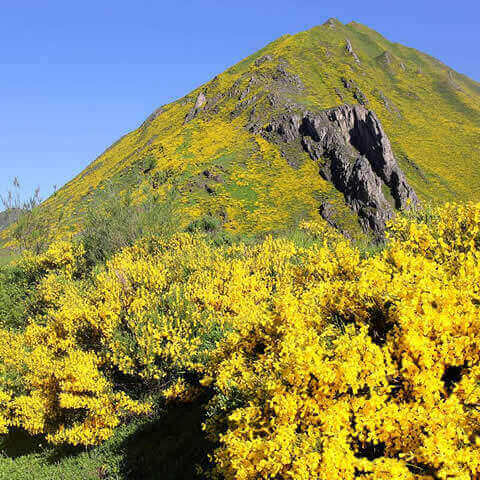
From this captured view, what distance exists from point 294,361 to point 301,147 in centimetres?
5454

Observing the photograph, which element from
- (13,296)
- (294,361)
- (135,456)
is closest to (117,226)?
(13,296)

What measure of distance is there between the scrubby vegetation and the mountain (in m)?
27.0

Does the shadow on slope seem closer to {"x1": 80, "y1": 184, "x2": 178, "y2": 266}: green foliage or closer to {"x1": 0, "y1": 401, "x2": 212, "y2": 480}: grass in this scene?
{"x1": 0, "y1": 401, "x2": 212, "y2": 480}: grass

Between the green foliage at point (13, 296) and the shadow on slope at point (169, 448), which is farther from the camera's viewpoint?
the green foliage at point (13, 296)

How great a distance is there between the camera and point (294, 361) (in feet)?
20.9

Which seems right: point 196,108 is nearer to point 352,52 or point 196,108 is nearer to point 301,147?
point 301,147

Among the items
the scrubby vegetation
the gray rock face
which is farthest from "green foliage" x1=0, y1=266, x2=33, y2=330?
the gray rock face

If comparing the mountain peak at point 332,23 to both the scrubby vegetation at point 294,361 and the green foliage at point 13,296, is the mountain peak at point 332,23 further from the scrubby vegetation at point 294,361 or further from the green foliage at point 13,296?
the scrubby vegetation at point 294,361

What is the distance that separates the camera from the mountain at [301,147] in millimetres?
47969

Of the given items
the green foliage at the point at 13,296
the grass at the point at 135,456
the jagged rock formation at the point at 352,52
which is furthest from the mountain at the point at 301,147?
the grass at the point at 135,456

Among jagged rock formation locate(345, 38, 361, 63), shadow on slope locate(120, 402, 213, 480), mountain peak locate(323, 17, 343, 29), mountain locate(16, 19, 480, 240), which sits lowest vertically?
shadow on slope locate(120, 402, 213, 480)

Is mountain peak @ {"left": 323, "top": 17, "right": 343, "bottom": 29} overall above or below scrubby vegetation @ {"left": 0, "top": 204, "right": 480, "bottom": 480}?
above

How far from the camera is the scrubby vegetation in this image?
5391mm

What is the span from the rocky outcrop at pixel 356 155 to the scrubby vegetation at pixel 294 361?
31.6 metres
